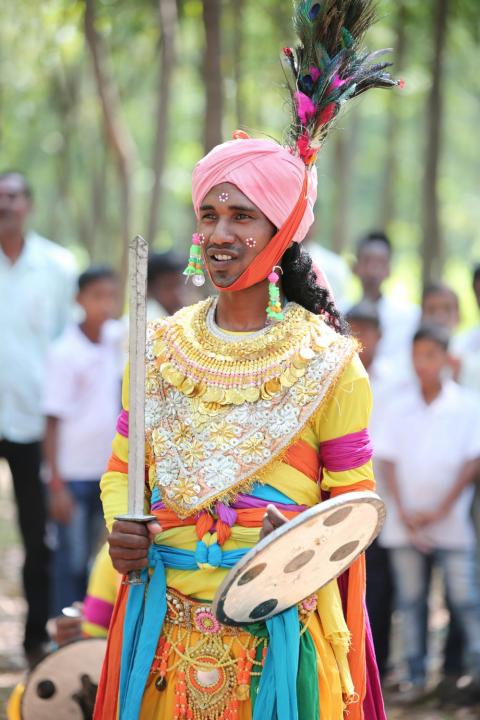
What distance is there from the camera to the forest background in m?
11.5

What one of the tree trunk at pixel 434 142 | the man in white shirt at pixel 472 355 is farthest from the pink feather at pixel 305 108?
the tree trunk at pixel 434 142

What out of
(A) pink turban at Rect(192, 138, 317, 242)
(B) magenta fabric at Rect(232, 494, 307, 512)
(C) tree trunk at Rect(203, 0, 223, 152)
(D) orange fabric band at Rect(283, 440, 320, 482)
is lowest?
(B) magenta fabric at Rect(232, 494, 307, 512)

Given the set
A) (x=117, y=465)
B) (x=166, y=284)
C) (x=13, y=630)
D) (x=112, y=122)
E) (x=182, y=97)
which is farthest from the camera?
(x=182, y=97)

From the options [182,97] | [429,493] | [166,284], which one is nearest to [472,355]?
[429,493]

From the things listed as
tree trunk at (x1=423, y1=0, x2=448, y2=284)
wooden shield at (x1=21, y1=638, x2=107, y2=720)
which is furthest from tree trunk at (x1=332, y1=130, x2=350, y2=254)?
wooden shield at (x1=21, y1=638, x2=107, y2=720)

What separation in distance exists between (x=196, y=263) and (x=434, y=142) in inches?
323

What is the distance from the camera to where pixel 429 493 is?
691 cm

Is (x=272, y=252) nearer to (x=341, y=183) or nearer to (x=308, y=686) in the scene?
(x=308, y=686)

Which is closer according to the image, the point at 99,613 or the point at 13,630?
the point at 99,613

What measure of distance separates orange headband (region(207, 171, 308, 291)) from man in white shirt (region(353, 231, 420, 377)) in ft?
13.7

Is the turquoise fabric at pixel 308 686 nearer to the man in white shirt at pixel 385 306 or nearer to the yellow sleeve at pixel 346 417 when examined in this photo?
the yellow sleeve at pixel 346 417

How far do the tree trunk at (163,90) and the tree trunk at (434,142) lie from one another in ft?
8.61

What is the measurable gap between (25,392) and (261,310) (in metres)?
4.19

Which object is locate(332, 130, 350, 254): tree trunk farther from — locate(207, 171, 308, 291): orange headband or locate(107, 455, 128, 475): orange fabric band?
locate(107, 455, 128, 475): orange fabric band
